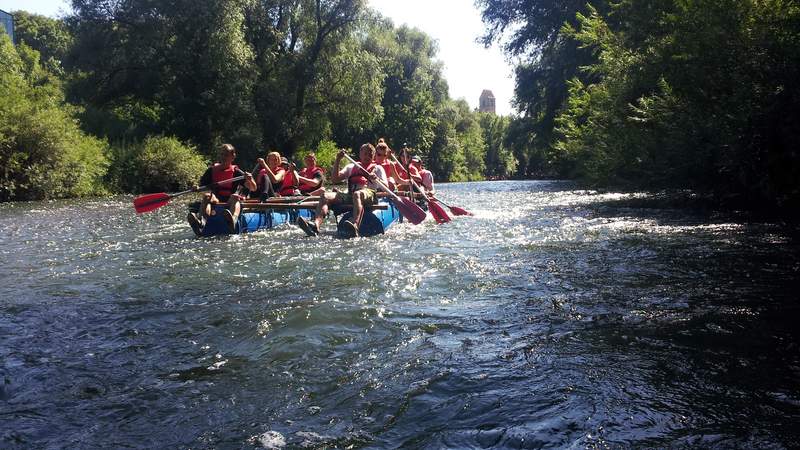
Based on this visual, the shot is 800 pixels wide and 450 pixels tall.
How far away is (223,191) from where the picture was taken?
1072 centimetres

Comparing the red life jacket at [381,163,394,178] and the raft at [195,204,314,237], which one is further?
the red life jacket at [381,163,394,178]

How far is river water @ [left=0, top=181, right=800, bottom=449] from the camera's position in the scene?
115 inches

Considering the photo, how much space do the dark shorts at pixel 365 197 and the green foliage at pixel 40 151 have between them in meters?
14.1

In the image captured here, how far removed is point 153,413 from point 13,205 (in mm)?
17964

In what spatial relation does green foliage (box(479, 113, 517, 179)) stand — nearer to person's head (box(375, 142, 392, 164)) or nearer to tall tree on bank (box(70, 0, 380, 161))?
tall tree on bank (box(70, 0, 380, 161))

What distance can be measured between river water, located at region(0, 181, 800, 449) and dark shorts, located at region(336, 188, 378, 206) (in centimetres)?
203

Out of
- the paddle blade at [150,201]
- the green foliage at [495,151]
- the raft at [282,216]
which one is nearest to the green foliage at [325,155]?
the raft at [282,216]

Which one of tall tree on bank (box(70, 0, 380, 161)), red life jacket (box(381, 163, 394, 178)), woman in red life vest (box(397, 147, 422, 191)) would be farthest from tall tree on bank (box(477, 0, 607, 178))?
red life jacket (box(381, 163, 394, 178))

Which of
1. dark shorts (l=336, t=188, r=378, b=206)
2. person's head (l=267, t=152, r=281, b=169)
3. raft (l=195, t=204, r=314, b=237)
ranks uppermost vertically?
person's head (l=267, t=152, r=281, b=169)

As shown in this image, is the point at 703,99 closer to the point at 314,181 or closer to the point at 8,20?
the point at 314,181

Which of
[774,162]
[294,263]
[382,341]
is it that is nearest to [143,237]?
[294,263]

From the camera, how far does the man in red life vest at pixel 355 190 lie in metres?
9.78

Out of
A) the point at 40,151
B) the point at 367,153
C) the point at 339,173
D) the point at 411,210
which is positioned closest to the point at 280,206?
the point at 339,173

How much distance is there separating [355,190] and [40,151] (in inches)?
584
